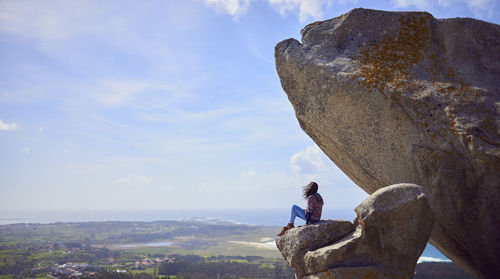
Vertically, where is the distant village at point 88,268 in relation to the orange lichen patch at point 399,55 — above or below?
below

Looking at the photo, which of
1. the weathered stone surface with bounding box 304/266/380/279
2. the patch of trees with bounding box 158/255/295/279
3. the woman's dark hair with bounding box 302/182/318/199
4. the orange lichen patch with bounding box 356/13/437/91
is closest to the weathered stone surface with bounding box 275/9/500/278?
the orange lichen patch with bounding box 356/13/437/91

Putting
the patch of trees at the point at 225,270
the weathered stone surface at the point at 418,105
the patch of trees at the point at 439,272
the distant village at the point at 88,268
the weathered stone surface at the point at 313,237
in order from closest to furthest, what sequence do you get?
the weathered stone surface at the point at 313,237
the weathered stone surface at the point at 418,105
the patch of trees at the point at 439,272
the patch of trees at the point at 225,270
the distant village at the point at 88,268

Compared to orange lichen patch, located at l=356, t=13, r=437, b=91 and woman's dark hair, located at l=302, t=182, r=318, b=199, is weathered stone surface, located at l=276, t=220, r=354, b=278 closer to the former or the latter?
woman's dark hair, located at l=302, t=182, r=318, b=199

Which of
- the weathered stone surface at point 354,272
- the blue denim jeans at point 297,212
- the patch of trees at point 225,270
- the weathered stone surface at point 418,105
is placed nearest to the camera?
the weathered stone surface at point 354,272

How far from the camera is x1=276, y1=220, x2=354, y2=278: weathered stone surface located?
9219mm

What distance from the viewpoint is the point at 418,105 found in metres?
9.78

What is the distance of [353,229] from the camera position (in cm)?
934

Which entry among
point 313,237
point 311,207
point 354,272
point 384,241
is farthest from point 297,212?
point 384,241

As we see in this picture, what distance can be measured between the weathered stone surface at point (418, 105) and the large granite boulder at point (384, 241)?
1.99 meters

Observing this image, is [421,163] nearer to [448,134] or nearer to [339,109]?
[448,134]

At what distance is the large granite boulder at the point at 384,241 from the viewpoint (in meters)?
8.23

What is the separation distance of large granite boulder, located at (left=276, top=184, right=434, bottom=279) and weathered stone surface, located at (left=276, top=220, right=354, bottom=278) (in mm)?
385

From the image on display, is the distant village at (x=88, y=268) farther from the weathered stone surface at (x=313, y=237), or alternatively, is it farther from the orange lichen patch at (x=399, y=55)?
the orange lichen patch at (x=399, y=55)

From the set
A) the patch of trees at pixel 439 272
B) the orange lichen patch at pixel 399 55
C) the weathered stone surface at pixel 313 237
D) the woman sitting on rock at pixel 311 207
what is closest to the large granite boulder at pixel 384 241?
the weathered stone surface at pixel 313 237
